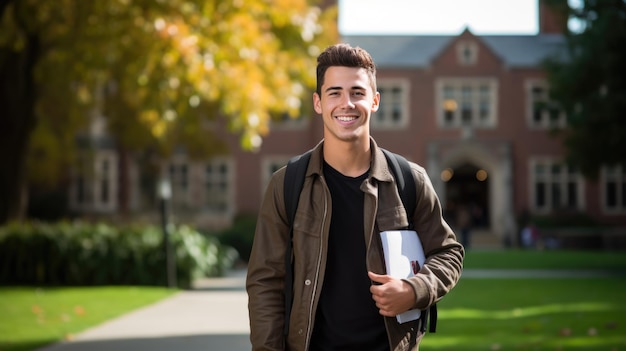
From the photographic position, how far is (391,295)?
3.32 metres

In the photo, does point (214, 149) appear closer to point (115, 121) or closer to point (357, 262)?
point (115, 121)

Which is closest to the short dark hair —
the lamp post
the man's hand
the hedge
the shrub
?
the man's hand

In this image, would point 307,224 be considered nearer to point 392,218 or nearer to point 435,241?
point 392,218

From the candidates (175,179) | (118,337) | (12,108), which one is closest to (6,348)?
(118,337)

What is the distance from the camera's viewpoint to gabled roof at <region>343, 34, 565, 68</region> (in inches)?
1622

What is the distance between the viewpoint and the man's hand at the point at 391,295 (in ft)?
10.9

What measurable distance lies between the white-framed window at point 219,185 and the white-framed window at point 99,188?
3761 mm

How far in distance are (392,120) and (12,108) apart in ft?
78.1

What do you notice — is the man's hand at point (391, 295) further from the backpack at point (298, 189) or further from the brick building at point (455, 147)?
the brick building at point (455, 147)

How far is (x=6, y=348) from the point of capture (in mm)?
9789

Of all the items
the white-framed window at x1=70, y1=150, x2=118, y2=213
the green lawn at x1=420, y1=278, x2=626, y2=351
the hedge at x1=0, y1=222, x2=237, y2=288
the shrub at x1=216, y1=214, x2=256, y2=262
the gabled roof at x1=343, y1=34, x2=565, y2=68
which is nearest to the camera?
the green lawn at x1=420, y1=278, x2=626, y2=351

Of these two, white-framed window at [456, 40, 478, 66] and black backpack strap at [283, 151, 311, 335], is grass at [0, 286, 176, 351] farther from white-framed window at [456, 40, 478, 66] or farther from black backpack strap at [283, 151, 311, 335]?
white-framed window at [456, 40, 478, 66]

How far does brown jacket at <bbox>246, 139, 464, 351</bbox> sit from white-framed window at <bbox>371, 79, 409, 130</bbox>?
1476 inches

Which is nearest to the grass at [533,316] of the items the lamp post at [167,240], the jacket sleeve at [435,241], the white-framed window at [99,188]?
the lamp post at [167,240]
